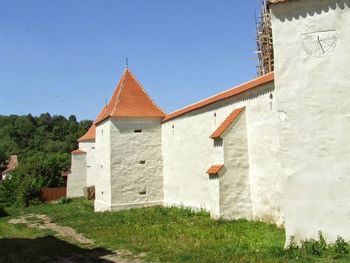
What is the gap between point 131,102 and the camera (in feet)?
70.5

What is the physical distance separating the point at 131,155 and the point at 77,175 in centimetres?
1245

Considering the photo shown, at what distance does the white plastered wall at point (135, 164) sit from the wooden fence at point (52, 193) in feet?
40.1

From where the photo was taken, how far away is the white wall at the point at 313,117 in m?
8.52

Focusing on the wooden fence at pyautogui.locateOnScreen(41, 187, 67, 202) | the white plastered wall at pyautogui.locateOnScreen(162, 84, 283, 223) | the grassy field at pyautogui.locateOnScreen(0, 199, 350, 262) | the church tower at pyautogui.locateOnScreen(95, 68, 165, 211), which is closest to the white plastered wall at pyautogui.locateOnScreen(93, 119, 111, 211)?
the church tower at pyautogui.locateOnScreen(95, 68, 165, 211)

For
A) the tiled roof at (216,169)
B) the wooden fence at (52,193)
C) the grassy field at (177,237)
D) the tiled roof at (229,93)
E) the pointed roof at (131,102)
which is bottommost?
the grassy field at (177,237)

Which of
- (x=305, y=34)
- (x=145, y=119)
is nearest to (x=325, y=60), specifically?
(x=305, y=34)

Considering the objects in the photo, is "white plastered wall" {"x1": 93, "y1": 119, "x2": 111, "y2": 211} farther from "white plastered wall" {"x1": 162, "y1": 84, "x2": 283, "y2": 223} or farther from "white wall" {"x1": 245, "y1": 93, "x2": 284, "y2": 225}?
"white wall" {"x1": 245, "y1": 93, "x2": 284, "y2": 225}

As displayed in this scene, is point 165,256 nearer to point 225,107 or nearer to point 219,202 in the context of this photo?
point 219,202

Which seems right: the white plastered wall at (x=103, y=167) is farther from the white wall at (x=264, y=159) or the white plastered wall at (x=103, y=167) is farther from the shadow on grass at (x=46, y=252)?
the white wall at (x=264, y=159)

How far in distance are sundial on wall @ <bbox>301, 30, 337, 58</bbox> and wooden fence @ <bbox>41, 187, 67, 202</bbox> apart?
25.5 m

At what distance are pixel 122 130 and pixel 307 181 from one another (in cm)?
1315

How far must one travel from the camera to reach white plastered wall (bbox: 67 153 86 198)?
31.4 m

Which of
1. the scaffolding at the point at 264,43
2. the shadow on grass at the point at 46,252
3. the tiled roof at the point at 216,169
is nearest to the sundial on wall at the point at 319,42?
the tiled roof at the point at 216,169

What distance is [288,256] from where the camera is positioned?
8.11 meters
